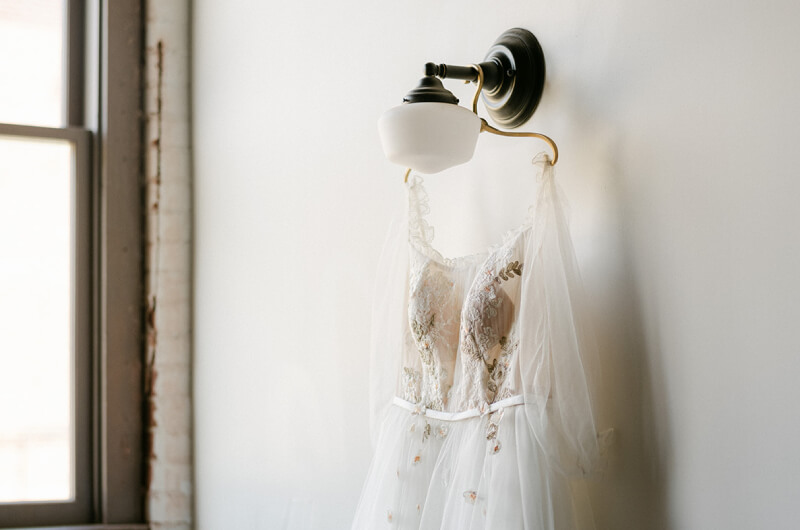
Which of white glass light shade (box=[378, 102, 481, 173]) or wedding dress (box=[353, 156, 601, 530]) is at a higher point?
white glass light shade (box=[378, 102, 481, 173])

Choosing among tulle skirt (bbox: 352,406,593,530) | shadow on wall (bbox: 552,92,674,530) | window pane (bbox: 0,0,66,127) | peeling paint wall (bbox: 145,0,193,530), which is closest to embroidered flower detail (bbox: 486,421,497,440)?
tulle skirt (bbox: 352,406,593,530)

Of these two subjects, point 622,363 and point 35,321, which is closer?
point 622,363

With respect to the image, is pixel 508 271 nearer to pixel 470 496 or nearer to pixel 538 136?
pixel 538 136

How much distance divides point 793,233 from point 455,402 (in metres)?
0.50

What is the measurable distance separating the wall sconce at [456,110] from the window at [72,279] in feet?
6.70

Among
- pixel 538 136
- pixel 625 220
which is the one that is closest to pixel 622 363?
pixel 625 220

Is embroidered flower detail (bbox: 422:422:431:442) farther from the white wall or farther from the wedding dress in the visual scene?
the white wall

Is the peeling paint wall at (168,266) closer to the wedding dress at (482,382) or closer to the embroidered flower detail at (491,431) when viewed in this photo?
the wedding dress at (482,382)

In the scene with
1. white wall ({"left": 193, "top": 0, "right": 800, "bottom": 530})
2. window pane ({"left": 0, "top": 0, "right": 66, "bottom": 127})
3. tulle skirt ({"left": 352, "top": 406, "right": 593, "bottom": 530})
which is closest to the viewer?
white wall ({"left": 193, "top": 0, "right": 800, "bottom": 530})

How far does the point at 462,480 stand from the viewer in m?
0.98

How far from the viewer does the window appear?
2.79 m

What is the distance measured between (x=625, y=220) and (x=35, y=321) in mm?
2548

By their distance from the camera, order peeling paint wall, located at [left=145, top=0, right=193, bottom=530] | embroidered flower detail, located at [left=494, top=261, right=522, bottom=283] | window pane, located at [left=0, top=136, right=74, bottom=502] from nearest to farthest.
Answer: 1. embroidered flower detail, located at [left=494, top=261, right=522, bottom=283]
2. peeling paint wall, located at [left=145, top=0, right=193, bottom=530]
3. window pane, located at [left=0, top=136, right=74, bottom=502]

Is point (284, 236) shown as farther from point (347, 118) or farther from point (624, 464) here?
point (624, 464)
